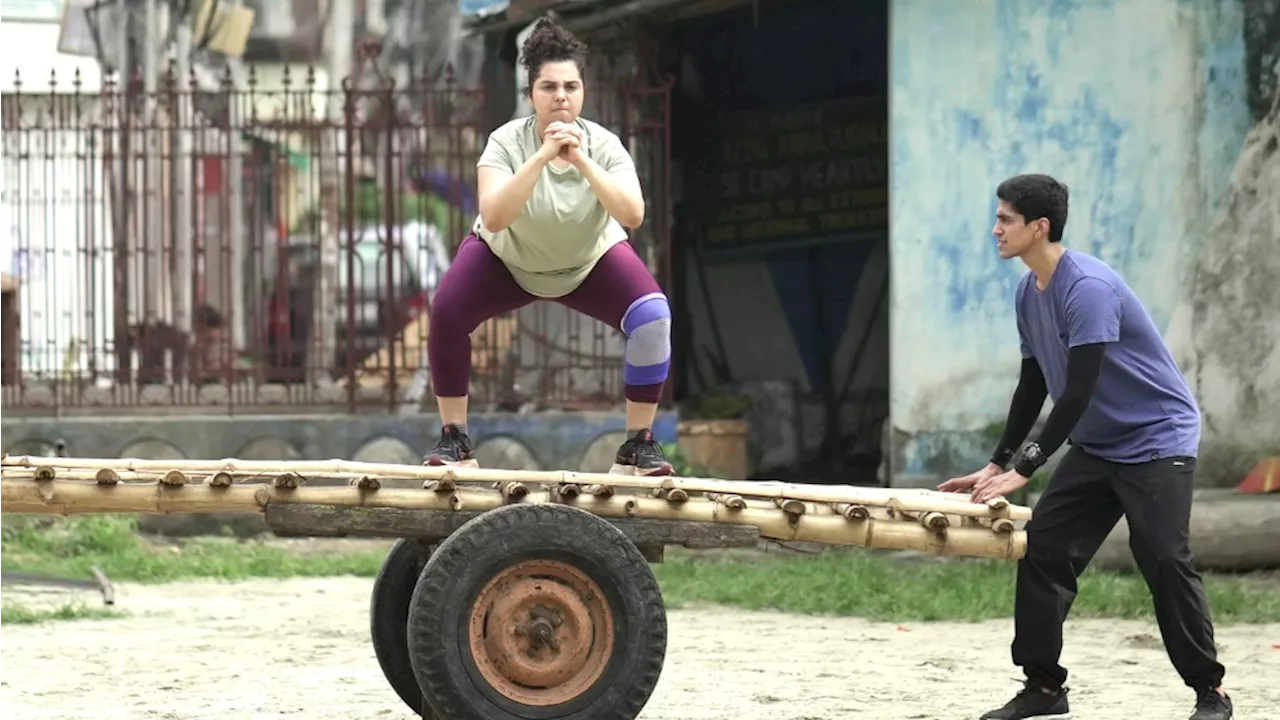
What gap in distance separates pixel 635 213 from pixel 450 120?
24.4ft

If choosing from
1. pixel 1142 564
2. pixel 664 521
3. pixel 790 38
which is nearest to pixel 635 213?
pixel 664 521

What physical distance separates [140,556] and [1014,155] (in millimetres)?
5695

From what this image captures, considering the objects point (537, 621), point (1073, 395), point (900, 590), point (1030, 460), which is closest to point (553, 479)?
point (537, 621)

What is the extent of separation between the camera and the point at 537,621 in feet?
18.4

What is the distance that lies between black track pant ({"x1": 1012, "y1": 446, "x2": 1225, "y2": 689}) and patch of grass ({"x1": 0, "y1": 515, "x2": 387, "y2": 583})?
19.4 ft

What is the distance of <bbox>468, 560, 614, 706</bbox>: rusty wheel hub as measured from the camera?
5.57 meters

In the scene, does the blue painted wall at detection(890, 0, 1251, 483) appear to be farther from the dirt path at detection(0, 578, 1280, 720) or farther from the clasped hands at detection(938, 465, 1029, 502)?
the clasped hands at detection(938, 465, 1029, 502)

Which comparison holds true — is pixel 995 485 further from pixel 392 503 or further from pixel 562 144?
pixel 392 503

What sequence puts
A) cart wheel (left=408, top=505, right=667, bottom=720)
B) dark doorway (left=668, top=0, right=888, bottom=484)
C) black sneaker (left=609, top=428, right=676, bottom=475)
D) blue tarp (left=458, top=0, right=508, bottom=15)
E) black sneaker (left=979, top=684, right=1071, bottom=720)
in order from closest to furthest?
cart wheel (left=408, top=505, right=667, bottom=720) < black sneaker (left=609, top=428, right=676, bottom=475) < black sneaker (left=979, top=684, right=1071, bottom=720) < blue tarp (left=458, top=0, right=508, bottom=15) < dark doorway (left=668, top=0, right=888, bottom=484)

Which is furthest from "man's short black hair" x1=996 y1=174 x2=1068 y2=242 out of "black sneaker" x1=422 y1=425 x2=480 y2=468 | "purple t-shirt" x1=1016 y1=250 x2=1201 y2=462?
"black sneaker" x1=422 y1=425 x2=480 y2=468

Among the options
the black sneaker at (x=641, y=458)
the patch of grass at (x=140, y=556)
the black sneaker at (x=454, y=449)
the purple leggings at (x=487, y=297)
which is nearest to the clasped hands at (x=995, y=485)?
the black sneaker at (x=641, y=458)

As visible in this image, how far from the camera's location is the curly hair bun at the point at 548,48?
6094 millimetres

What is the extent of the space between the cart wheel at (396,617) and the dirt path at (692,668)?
1.47 ft

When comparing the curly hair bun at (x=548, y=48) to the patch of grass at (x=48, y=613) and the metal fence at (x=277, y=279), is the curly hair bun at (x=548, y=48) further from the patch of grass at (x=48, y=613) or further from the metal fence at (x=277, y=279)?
the metal fence at (x=277, y=279)
